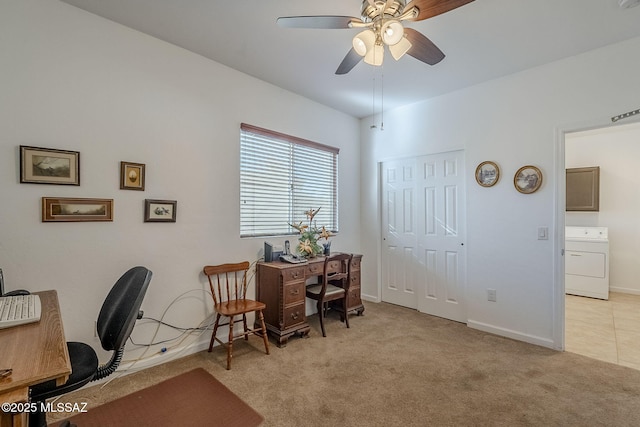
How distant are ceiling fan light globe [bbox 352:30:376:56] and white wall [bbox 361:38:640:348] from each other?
6.74 feet

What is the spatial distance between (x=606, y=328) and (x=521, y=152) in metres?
2.21

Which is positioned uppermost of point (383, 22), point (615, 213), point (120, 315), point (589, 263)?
point (383, 22)

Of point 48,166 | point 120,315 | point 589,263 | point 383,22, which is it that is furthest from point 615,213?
point 48,166

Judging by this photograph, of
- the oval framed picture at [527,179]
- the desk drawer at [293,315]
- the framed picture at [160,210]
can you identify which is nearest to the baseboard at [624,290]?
the oval framed picture at [527,179]

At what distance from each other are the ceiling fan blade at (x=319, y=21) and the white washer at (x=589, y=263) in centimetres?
497

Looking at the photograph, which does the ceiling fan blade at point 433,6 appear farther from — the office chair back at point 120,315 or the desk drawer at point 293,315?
the desk drawer at point 293,315

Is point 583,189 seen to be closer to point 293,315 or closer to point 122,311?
point 293,315

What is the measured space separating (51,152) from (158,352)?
173cm

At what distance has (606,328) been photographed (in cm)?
323

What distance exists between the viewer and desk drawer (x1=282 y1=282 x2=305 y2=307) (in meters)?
2.86

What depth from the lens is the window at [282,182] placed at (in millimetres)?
3119

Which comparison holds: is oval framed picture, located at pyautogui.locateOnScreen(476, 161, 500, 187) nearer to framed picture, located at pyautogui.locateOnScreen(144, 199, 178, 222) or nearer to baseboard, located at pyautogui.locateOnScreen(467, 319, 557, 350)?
baseboard, located at pyautogui.locateOnScreen(467, 319, 557, 350)

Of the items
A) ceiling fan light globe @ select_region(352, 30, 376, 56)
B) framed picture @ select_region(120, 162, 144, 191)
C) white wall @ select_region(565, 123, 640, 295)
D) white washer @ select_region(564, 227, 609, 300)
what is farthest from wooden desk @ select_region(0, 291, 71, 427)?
white wall @ select_region(565, 123, 640, 295)

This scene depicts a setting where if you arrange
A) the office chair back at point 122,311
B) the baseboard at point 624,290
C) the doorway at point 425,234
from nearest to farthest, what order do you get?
the office chair back at point 122,311, the doorway at point 425,234, the baseboard at point 624,290
